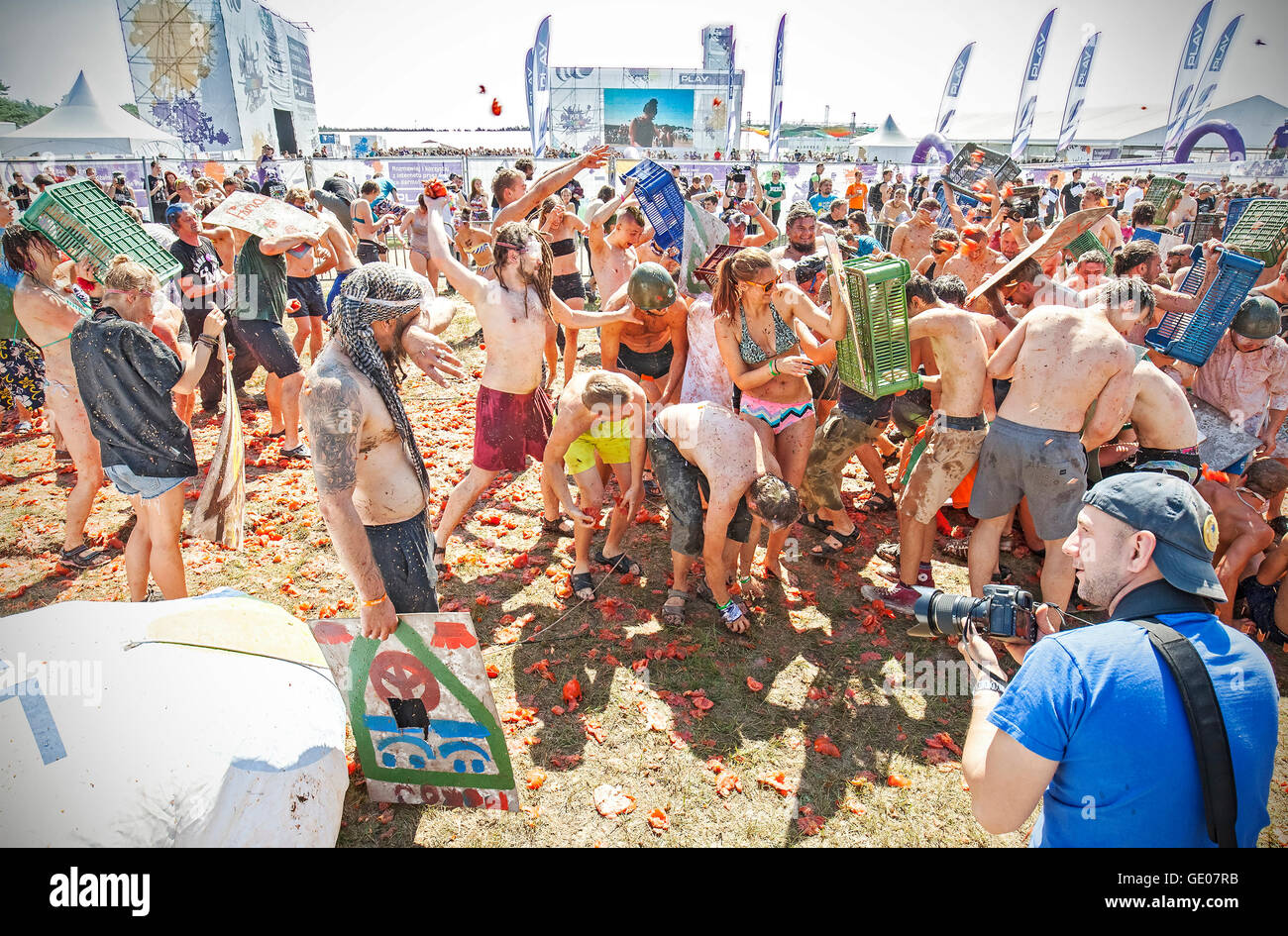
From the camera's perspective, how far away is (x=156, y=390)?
3.63 meters

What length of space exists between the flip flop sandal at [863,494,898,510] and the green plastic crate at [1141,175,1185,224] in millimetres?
12480

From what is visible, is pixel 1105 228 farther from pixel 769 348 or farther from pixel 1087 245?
pixel 769 348

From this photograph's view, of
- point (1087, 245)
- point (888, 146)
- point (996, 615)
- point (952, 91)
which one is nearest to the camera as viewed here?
point (996, 615)

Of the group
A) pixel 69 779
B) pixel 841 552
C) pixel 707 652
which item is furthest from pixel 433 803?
pixel 841 552

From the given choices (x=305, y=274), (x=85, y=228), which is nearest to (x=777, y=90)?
(x=305, y=274)

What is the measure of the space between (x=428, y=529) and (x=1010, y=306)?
5829 millimetres

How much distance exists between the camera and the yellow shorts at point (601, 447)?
446 cm

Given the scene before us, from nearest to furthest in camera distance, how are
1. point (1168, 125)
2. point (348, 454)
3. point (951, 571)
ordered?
point (348, 454), point (951, 571), point (1168, 125)

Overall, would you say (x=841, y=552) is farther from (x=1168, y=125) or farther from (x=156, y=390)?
(x=1168, y=125)

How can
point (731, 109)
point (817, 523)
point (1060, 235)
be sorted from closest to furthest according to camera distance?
point (1060, 235) < point (817, 523) < point (731, 109)

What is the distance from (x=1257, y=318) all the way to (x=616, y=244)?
5.58 metres

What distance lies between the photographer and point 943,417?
4473 millimetres

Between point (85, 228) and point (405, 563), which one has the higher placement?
point (85, 228)

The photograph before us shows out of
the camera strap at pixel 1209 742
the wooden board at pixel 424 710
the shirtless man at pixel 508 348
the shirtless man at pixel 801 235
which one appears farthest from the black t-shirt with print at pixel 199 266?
the camera strap at pixel 1209 742
